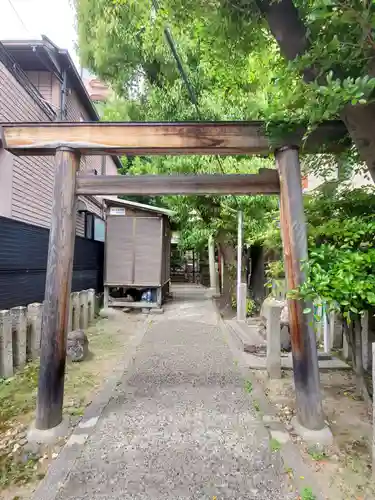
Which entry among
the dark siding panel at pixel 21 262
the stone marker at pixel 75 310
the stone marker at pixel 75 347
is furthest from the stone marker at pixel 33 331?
the stone marker at pixel 75 310

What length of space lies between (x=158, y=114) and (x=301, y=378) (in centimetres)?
881

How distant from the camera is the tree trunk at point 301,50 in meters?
2.71

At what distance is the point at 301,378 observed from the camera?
337 cm

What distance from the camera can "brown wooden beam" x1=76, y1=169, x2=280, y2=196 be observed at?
3.80m

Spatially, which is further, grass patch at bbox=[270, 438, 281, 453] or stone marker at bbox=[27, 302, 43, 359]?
stone marker at bbox=[27, 302, 43, 359]

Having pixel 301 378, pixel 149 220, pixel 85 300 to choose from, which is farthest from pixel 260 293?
pixel 301 378

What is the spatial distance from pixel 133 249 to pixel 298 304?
8.02 m

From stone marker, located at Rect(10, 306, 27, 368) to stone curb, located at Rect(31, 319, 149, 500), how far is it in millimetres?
1392

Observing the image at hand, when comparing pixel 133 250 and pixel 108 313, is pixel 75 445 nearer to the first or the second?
pixel 108 313

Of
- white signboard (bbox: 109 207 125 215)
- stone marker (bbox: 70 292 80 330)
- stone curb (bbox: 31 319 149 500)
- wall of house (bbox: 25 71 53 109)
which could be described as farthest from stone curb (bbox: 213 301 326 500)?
wall of house (bbox: 25 71 53 109)

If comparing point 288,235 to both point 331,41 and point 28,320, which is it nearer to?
point 331,41

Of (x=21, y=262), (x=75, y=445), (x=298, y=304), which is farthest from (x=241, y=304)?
(x=75, y=445)

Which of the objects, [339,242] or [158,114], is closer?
[339,242]

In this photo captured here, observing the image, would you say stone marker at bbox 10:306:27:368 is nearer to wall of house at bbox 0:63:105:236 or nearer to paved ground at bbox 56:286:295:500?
paved ground at bbox 56:286:295:500
